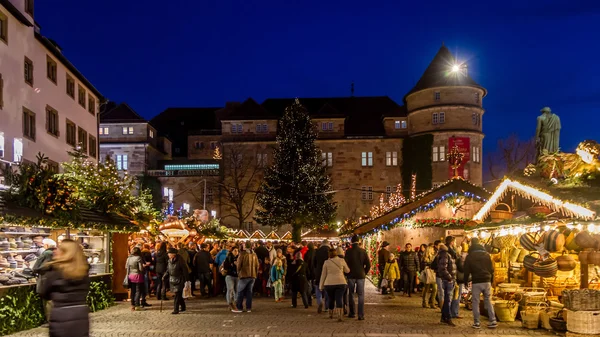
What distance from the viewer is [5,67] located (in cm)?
2867

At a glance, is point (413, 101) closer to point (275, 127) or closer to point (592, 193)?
point (275, 127)

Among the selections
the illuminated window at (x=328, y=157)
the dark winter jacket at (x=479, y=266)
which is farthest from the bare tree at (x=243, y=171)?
the dark winter jacket at (x=479, y=266)

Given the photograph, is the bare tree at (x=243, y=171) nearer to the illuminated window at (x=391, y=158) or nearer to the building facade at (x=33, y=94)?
the illuminated window at (x=391, y=158)

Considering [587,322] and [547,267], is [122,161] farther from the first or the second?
[587,322]

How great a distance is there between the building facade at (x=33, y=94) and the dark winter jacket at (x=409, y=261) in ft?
43.8

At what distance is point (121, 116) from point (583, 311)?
6298 cm

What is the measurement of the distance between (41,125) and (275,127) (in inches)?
1503

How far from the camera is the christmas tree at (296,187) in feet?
190

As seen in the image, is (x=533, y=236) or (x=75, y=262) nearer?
(x=75, y=262)

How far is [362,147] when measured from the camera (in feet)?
226

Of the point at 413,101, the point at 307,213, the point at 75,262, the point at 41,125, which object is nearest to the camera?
the point at 75,262

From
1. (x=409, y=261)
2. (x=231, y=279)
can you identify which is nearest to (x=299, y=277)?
(x=231, y=279)

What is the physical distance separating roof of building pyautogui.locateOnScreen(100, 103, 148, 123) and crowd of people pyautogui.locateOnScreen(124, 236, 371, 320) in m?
47.2

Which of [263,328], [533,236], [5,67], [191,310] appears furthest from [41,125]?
[533,236]
